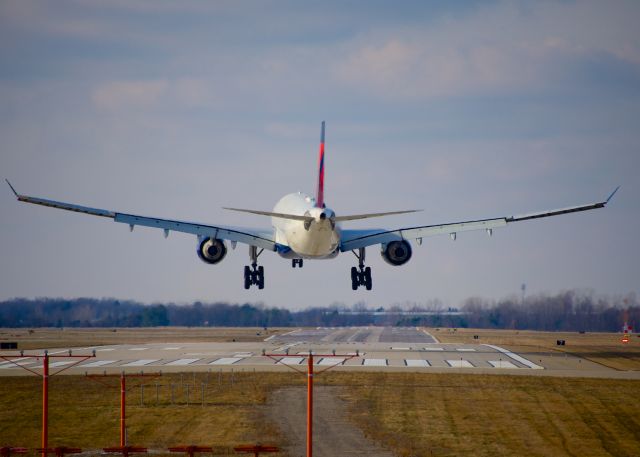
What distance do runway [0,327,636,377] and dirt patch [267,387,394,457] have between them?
511 centimetres

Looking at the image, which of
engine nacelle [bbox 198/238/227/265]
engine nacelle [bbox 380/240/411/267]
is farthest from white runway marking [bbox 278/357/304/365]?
engine nacelle [bbox 380/240/411/267]

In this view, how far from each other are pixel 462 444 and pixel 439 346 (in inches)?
2791

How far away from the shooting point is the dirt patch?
5328 centimetres

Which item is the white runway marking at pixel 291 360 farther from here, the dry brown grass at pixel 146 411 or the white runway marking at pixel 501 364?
the white runway marking at pixel 501 364

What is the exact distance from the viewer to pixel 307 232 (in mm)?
68062

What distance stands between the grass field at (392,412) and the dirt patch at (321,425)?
1012 millimetres

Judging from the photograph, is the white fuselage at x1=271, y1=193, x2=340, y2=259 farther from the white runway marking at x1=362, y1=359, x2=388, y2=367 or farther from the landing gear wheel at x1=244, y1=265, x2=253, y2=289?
the white runway marking at x1=362, y1=359, x2=388, y2=367

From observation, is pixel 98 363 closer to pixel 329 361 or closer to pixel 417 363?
pixel 329 361

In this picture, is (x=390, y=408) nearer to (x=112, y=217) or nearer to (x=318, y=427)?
(x=318, y=427)

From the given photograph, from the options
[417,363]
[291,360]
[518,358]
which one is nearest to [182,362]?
[291,360]

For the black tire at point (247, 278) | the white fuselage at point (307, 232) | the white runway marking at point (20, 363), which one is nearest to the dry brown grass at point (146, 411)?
the black tire at point (247, 278)

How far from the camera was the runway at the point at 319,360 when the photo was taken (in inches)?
3561

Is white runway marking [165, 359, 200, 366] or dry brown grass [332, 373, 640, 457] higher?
white runway marking [165, 359, 200, 366]

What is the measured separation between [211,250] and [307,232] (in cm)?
1237
